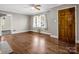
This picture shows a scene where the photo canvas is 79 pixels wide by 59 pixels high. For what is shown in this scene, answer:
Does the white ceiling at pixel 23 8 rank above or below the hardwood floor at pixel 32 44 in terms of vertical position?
above

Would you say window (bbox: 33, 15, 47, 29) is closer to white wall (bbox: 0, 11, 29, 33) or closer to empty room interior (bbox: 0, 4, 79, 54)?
empty room interior (bbox: 0, 4, 79, 54)

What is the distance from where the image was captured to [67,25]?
73.4 inches

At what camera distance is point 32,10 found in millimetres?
1886

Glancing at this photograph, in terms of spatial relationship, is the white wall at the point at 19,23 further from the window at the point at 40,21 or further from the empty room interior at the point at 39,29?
the window at the point at 40,21

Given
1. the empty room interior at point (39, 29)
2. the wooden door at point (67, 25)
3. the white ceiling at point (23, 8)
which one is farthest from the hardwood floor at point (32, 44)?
the white ceiling at point (23, 8)

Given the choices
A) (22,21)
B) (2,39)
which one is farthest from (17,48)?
(22,21)

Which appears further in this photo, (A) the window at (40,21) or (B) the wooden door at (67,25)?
(A) the window at (40,21)

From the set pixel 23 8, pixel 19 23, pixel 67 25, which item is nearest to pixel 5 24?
pixel 19 23

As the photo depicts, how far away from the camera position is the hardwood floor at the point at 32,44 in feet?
6.17

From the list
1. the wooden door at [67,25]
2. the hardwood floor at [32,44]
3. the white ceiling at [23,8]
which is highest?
the white ceiling at [23,8]

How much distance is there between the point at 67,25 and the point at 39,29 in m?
0.49

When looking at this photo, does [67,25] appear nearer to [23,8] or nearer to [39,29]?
[39,29]

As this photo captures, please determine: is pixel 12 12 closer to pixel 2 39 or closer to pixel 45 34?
pixel 2 39

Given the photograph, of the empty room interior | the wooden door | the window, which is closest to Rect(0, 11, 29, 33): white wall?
the empty room interior
